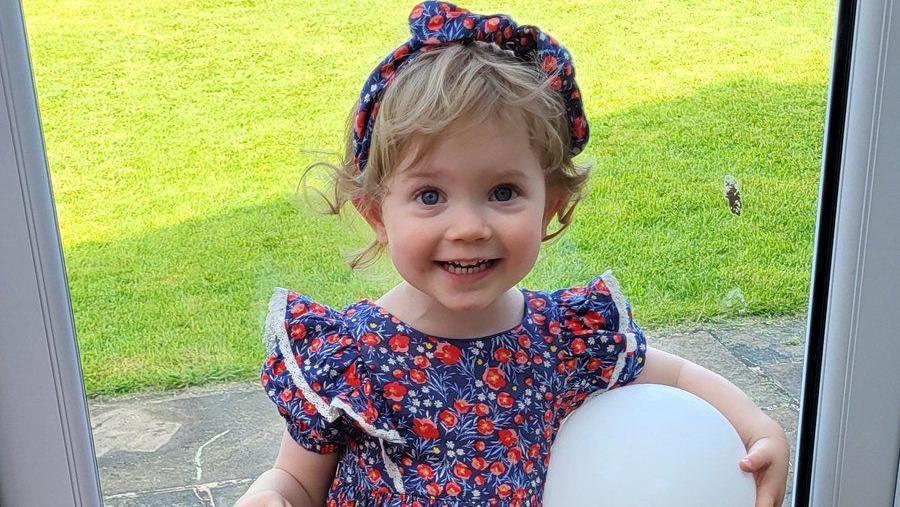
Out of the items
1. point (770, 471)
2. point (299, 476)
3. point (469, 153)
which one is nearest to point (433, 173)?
point (469, 153)

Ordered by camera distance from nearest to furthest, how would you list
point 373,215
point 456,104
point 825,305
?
point 456,104 → point 373,215 → point 825,305

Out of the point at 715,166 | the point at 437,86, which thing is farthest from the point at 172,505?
the point at 715,166

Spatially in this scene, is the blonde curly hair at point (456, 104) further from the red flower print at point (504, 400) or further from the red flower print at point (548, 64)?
the red flower print at point (504, 400)

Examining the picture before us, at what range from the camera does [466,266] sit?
1031 mm

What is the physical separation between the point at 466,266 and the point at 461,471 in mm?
214

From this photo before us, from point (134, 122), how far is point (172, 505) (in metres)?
0.49

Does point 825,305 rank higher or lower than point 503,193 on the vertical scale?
lower

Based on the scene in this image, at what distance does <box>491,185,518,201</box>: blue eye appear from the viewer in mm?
1035

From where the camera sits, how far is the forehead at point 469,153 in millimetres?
999

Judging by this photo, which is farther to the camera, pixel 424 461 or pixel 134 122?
pixel 134 122

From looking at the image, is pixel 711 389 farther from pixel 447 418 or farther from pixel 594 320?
pixel 447 418

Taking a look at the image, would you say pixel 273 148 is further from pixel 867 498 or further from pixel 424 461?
pixel 867 498

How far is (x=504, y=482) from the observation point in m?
1.07

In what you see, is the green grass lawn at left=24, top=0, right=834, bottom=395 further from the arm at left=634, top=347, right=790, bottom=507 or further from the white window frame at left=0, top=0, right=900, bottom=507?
the arm at left=634, top=347, right=790, bottom=507
